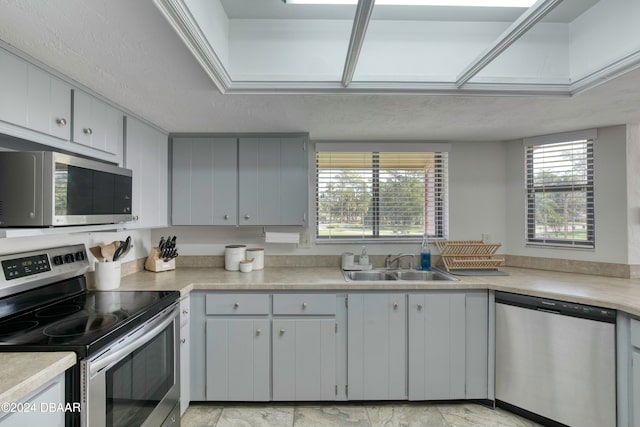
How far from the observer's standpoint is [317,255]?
2.79m

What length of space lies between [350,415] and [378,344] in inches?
20.0

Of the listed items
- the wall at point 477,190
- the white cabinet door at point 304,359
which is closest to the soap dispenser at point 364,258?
the white cabinet door at point 304,359

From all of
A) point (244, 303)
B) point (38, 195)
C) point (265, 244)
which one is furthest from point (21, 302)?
point (265, 244)

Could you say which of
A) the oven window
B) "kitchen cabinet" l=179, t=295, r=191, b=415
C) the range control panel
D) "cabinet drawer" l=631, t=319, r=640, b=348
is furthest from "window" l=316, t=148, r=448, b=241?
the range control panel

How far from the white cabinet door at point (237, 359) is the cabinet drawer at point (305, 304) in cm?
15

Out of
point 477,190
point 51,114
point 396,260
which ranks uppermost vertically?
point 51,114

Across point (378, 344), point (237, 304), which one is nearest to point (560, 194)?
point (378, 344)

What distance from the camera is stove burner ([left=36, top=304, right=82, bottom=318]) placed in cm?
150

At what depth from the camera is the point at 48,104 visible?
136 cm

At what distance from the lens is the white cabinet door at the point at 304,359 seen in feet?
A: 6.93

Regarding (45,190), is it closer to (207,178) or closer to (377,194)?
(207,178)

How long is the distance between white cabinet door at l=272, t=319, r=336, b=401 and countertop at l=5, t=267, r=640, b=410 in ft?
0.90

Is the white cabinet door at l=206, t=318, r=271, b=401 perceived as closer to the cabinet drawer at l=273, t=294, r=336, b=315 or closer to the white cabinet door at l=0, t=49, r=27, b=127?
the cabinet drawer at l=273, t=294, r=336, b=315

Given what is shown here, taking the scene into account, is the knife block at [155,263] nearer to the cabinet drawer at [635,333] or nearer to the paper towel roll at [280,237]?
the paper towel roll at [280,237]
